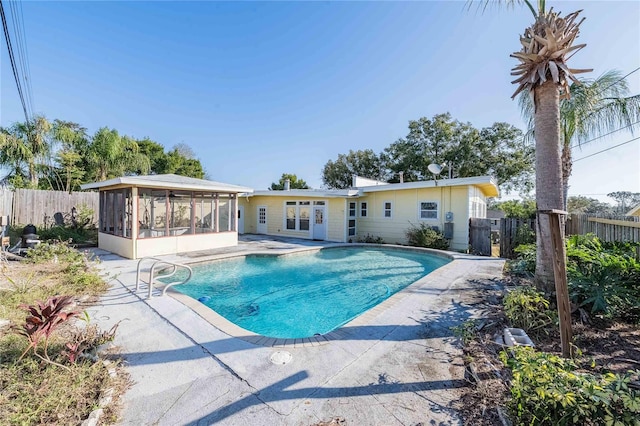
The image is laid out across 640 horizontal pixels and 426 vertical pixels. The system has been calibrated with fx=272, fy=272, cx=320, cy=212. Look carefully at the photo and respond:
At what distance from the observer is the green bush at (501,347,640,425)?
5.79ft

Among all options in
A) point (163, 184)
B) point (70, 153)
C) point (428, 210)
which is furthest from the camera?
point (70, 153)

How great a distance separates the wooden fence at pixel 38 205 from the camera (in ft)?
38.3

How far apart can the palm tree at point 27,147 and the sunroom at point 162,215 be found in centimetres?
860

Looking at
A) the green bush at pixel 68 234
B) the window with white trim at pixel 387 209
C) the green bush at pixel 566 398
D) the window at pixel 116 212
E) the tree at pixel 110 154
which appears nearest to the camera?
the green bush at pixel 566 398

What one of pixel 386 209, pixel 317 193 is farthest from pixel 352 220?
pixel 317 193

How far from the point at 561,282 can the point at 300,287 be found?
18.8 feet

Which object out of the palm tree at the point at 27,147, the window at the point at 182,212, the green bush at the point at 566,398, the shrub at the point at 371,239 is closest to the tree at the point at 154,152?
the palm tree at the point at 27,147

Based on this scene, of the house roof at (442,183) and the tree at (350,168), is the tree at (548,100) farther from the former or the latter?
the tree at (350,168)

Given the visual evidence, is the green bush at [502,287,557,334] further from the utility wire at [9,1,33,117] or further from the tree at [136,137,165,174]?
the tree at [136,137,165,174]

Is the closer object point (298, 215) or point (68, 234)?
point (68, 234)

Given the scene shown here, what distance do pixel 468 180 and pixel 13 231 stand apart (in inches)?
742

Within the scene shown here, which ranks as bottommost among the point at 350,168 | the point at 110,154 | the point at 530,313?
the point at 530,313

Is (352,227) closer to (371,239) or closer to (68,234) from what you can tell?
(371,239)

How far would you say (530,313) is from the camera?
394cm
